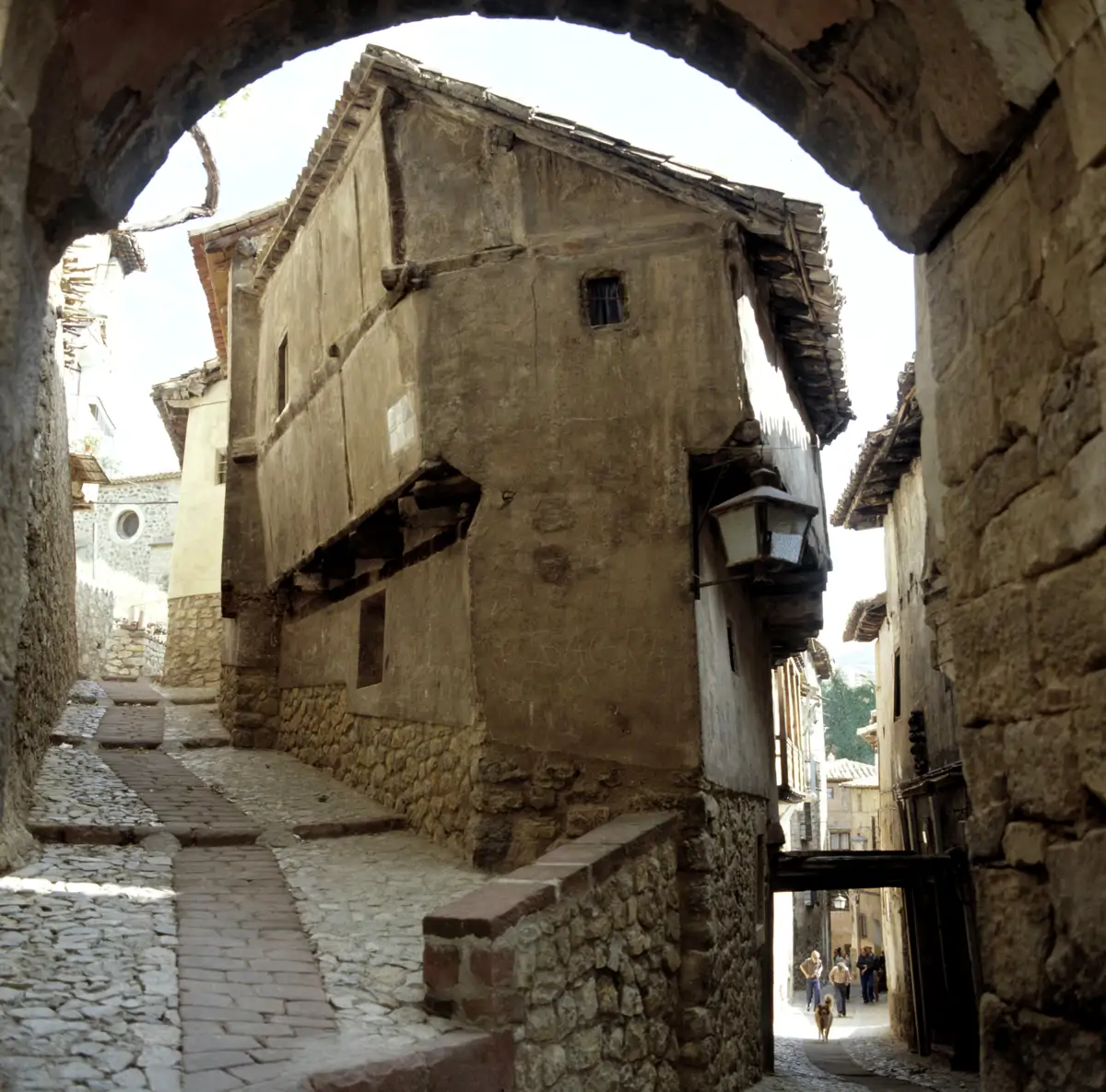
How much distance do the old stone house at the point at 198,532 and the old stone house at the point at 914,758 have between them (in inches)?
473

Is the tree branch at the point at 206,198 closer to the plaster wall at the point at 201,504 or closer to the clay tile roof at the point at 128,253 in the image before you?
the plaster wall at the point at 201,504

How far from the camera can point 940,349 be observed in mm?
3439

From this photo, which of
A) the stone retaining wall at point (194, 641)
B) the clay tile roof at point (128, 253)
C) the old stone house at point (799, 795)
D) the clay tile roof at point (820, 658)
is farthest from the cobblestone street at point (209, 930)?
the clay tile roof at point (128, 253)

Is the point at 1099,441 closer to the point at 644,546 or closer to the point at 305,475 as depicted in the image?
the point at 644,546

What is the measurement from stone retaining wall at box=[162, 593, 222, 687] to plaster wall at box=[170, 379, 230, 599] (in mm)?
316

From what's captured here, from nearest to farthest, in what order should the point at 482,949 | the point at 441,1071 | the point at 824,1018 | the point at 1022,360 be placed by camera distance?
1. the point at 1022,360
2. the point at 441,1071
3. the point at 482,949
4. the point at 824,1018

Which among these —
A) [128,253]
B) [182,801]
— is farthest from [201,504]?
[128,253]

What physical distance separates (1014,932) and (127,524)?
133 ft

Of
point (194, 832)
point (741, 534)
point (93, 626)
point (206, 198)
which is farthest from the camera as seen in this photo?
point (93, 626)

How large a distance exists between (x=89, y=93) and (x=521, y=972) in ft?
13.2

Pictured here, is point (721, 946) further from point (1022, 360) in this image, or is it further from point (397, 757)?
point (1022, 360)

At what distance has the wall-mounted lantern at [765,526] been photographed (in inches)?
299

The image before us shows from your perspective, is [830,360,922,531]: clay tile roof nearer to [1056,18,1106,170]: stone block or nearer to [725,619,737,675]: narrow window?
[725,619,737,675]: narrow window

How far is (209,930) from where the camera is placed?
6.30m
